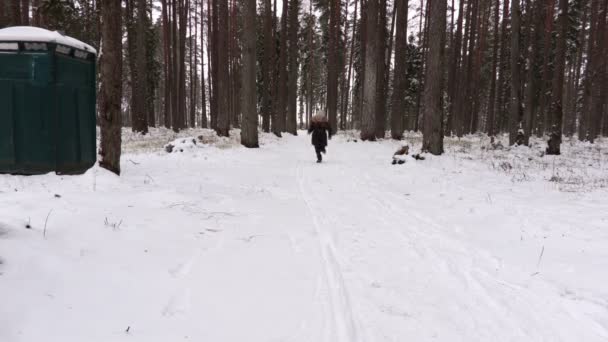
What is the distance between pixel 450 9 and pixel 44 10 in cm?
2398

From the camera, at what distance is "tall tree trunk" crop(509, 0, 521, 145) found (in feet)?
50.6

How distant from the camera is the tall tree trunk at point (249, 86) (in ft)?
46.8

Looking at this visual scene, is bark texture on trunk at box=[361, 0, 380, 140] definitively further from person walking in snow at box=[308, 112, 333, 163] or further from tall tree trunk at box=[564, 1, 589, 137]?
tall tree trunk at box=[564, 1, 589, 137]

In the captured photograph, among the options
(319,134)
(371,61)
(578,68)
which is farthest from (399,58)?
(578,68)

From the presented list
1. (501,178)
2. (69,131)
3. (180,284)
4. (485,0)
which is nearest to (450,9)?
(485,0)

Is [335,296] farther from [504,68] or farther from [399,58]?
[504,68]

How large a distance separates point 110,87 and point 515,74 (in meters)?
16.3

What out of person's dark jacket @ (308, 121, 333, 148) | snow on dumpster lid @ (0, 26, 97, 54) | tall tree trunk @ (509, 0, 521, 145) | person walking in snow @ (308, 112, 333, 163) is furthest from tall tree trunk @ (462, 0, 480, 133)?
snow on dumpster lid @ (0, 26, 97, 54)

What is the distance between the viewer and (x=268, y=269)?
3.37 metres

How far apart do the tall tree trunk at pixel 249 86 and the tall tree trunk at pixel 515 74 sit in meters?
10.9

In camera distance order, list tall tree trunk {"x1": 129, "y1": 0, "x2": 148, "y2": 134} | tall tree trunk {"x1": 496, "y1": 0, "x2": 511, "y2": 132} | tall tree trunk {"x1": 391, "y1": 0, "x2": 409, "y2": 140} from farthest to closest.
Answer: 1. tall tree trunk {"x1": 496, "y1": 0, "x2": 511, "y2": 132}
2. tall tree trunk {"x1": 391, "y1": 0, "x2": 409, "y2": 140}
3. tall tree trunk {"x1": 129, "y1": 0, "x2": 148, "y2": 134}

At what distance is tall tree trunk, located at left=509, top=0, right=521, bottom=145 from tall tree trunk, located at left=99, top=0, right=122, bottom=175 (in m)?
15.6

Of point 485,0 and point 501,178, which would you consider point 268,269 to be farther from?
point 485,0

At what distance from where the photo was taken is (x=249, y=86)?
1453 centimetres
